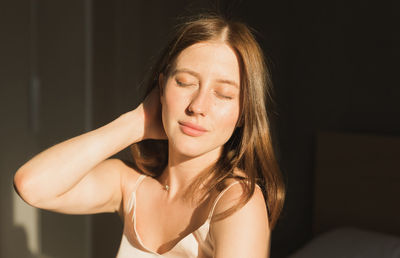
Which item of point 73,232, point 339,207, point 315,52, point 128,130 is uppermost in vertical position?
point 315,52

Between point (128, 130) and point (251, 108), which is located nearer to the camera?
point (251, 108)

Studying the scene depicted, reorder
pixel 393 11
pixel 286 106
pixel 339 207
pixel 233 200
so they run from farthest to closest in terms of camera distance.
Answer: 1. pixel 286 106
2. pixel 339 207
3. pixel 393 11
4. pixel 233 200

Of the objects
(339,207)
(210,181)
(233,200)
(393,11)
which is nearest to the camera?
(233,200)

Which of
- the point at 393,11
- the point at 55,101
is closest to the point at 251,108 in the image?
the point at 393,11

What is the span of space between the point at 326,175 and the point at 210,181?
1.44 meters

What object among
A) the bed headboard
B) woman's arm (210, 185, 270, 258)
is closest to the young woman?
woman's arm (210, 185, 270, 258)

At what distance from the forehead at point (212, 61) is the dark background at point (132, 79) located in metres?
1.45

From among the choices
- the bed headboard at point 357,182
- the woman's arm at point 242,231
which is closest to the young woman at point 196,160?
the woman's arm at point 242,231

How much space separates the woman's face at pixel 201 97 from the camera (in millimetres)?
857

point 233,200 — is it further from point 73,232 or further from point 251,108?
point 73,232

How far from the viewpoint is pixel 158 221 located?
1007 mm

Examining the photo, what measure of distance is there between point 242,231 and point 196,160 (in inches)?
9.0

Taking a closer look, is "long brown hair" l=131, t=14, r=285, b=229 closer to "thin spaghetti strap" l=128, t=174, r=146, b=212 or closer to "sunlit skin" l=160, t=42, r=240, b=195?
"sunlit skin" l=160, t=42, r=240, b=195

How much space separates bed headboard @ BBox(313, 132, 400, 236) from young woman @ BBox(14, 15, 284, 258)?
1.29 metres
